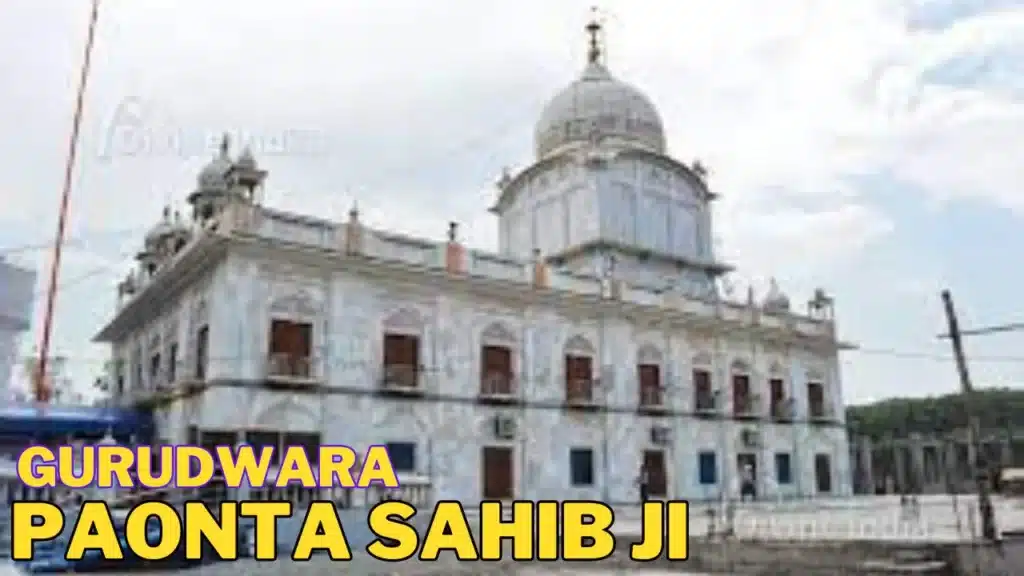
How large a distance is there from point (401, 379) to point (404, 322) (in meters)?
1.53

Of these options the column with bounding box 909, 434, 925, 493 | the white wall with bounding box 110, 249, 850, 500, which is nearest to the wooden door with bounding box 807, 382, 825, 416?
the white wall with bounding box 110, 249, 850, 500

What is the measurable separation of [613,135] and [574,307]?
30.6 ft

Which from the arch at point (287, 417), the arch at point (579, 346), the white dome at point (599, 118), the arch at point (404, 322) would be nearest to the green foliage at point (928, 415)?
the white dome at point (599, 118)

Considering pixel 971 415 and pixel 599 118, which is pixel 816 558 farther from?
pixel 599 118

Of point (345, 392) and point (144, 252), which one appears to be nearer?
point (345, 392)

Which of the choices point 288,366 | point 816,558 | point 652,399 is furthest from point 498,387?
point 816,558

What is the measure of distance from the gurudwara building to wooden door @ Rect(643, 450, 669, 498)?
10cm

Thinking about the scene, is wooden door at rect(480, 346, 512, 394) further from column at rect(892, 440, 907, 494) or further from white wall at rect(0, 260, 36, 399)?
column at rect(892, 440, 907, 494)

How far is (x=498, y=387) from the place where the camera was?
23.7 m

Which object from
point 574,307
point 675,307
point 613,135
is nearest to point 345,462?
point 574,307

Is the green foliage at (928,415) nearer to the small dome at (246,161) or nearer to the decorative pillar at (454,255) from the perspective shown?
the decorative pillar at (454,255)

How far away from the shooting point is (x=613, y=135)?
107 feet

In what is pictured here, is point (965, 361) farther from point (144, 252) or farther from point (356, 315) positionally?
point (144, 252)

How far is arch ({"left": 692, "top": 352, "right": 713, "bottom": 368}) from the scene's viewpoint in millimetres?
28516
